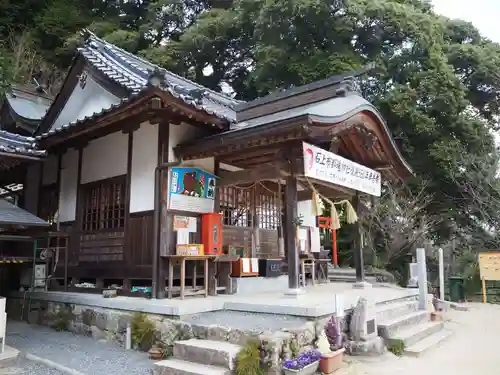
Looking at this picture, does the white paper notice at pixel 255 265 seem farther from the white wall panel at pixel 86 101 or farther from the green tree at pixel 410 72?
the green tree at pixel 410 72

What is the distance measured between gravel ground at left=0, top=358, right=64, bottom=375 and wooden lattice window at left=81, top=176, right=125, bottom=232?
3.13 m

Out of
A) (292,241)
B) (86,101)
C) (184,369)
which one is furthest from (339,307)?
(86,101)

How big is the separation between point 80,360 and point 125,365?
A: 83 cm

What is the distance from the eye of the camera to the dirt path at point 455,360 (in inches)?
224

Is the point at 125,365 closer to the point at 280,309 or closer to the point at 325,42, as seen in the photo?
the point at 280,309

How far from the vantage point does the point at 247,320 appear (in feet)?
19.7

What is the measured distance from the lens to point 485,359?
6480 mm

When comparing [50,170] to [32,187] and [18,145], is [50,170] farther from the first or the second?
[18,145]

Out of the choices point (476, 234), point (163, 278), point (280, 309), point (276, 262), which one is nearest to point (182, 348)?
point (280, 309)

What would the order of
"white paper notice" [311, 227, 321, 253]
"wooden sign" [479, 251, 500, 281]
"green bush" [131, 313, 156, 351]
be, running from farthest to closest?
"wooden sign" [479, 251, 500, 281]
"white paper notice" [311, 227, 321, 253]
"green bush" [131, 313, 156, 351]

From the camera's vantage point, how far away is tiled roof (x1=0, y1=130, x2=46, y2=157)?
25.0 ft

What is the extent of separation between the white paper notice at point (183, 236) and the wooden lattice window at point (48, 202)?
4.23m

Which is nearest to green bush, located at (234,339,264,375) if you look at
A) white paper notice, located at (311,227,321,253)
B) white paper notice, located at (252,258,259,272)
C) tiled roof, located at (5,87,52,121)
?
white paper notice, located at (252,258,259,272)

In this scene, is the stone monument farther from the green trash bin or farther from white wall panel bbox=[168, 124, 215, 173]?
the green trash bin
